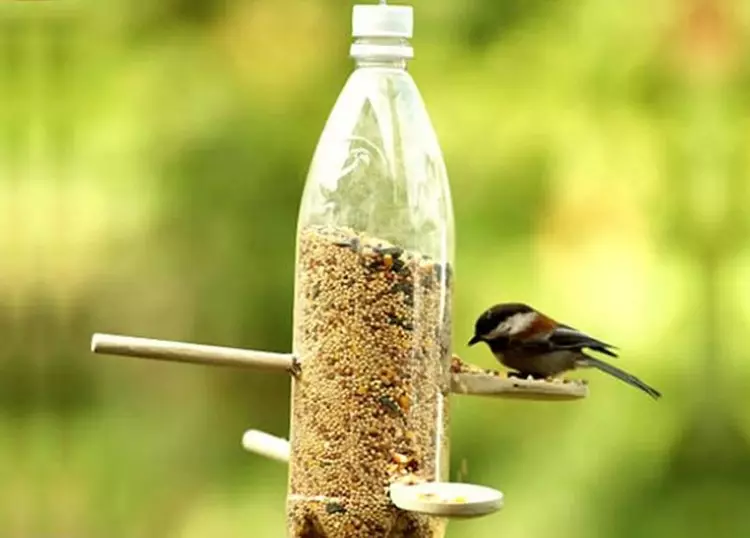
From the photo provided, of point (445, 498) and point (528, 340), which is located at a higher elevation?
point (528, 340)

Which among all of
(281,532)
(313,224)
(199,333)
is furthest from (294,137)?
(313,224)

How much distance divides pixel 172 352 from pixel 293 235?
6.13 ft

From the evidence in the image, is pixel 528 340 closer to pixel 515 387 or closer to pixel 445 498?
pixel 515 387

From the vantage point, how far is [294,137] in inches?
153

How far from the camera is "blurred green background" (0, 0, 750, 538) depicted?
3.83 m

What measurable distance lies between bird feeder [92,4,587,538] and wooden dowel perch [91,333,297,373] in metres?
0.04

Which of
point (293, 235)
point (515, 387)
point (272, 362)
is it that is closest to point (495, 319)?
point (515, 387)

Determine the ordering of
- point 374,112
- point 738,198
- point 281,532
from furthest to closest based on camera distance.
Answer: point 738,198, point 281,532, point 374,112

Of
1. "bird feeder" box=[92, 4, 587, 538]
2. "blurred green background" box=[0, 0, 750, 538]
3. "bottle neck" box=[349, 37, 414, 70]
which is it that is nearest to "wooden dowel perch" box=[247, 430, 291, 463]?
"bird feeder" box=[92, 4, 587, 538]

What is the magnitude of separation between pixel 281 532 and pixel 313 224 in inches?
66.9

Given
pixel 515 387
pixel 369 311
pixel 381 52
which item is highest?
pixel 381 52

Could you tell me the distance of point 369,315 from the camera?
85.2 inches

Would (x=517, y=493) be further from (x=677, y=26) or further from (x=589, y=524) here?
(x=677, y=26)

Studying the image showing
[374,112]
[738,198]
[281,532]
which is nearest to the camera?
[374,112]
